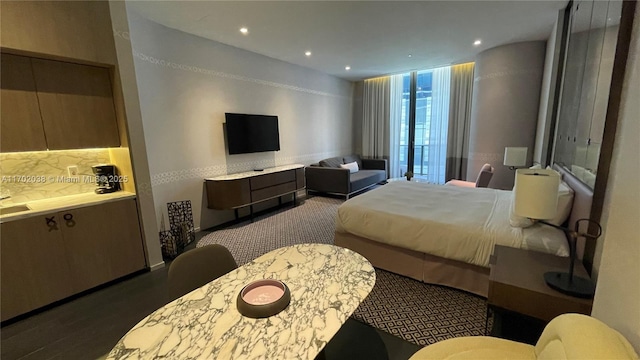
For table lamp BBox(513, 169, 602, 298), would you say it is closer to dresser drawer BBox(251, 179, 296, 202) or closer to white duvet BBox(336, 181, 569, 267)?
white duvet BBox(336, 181, 569, 267)

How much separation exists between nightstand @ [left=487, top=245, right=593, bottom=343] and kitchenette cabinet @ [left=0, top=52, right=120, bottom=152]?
11.3ft

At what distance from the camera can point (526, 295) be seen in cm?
141

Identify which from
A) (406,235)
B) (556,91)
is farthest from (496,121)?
(406,235)

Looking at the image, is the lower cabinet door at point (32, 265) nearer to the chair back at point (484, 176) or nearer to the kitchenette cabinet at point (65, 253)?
the kitchenette cabinet at point (65, 253)

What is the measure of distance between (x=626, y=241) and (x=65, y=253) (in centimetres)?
363

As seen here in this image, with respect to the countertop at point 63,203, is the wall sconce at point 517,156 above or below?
above

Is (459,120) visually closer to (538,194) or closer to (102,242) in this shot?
(538,194)

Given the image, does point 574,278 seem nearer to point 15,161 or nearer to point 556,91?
point 556,91

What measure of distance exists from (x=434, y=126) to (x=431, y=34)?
2.71m

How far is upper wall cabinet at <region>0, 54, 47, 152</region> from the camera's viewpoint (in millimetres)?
2035

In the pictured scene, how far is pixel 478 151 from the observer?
15.5ft

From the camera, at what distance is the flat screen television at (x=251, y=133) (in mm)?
4160

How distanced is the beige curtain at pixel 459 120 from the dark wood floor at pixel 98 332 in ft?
16.1

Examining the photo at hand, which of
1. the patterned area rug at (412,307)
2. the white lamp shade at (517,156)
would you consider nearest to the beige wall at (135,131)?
the patterned area rug at (412,307)
